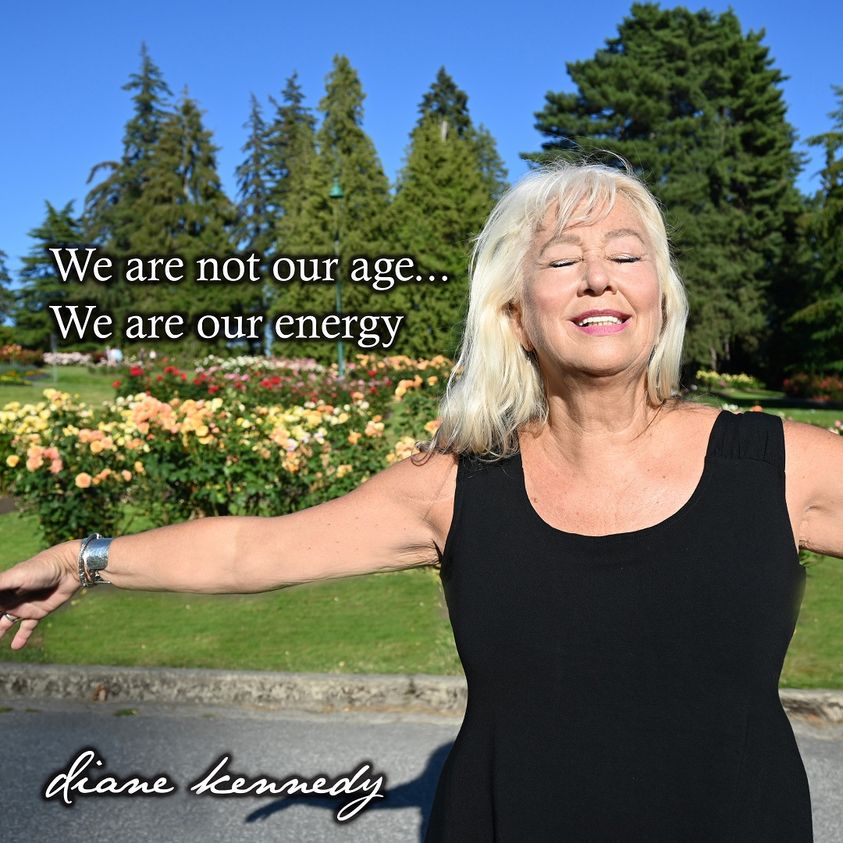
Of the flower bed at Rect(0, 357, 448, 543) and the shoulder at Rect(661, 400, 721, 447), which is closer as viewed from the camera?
the shoulder at Rect(661, 400, 721, 447)

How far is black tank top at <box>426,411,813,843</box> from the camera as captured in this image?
1484 mm

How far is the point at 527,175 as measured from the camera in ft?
6.02

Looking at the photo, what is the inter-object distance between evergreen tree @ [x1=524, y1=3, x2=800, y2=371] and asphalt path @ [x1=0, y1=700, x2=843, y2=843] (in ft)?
93.3

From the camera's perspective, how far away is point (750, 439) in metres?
1.58

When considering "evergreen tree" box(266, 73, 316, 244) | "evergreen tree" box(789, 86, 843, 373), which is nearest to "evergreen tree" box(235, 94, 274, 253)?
"evergreen tree" box(266, 73, 316, 244)

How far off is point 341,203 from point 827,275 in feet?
54.4

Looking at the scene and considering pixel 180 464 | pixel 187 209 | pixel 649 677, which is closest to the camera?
pixel 649 677

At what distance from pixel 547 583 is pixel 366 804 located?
202cm

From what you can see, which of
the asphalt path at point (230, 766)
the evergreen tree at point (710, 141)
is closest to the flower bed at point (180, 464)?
the asphalt path at point (230, 766)

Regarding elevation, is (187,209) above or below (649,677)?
above

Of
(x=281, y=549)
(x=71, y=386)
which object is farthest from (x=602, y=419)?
(x=71, y=386)

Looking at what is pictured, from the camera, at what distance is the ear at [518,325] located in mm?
1833

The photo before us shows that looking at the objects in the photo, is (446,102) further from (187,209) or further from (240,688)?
(240,688)

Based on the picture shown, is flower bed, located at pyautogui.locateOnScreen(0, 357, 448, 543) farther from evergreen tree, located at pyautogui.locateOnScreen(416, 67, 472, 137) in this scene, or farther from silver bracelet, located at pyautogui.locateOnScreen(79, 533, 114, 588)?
evergreen tree, located at pyautogui.locateOnScreen(416, 67, 472, 137)
